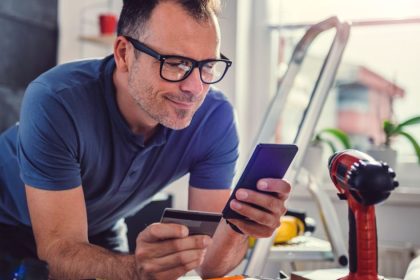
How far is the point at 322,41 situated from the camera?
242cm

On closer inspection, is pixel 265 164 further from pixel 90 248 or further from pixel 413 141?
pixel 413 141

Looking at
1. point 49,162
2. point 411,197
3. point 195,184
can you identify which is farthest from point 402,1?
point 49,162

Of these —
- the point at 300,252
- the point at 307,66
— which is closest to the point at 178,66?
the point at 300,252

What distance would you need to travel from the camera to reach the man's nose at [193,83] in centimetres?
115

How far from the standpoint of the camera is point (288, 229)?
60.2 inches

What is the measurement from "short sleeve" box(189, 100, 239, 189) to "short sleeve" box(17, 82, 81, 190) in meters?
0.36

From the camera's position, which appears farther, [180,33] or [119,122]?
[119,122]

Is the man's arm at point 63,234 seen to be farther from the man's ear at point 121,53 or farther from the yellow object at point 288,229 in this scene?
the yellow object at point 288,229

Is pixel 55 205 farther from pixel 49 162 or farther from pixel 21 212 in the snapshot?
pixel 21 212

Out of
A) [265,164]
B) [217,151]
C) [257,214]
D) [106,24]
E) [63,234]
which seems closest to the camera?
[265,164]

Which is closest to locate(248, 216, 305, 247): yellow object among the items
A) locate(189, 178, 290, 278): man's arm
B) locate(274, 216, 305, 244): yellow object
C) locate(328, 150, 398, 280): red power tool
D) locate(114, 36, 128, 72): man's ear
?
locate(274, 216, 305, 244): yellow object

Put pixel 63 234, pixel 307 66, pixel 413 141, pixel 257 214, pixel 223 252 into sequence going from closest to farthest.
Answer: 1. pixel 257 214
2. pixel 63 234
3. pixel 223 252
4. pixel 413 141
5. pixel 307 66

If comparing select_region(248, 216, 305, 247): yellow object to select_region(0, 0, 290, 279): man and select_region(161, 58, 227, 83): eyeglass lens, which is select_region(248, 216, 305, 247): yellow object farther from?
select_region(161, 58, 227, 83): eyeglass lens

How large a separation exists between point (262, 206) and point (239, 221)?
3.2 inches
